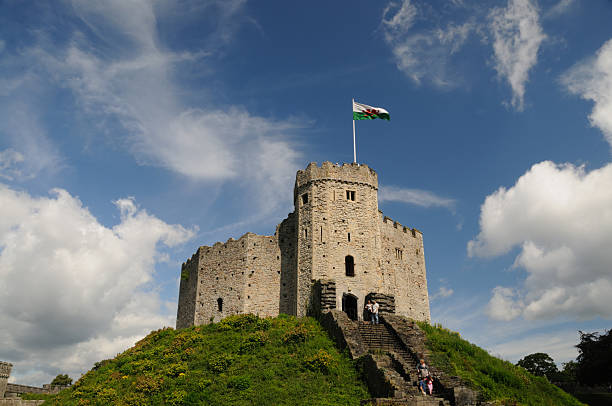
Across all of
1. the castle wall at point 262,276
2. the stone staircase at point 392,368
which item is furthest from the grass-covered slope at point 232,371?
the castle wall at point 262,276

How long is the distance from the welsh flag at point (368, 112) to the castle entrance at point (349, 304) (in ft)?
49.1

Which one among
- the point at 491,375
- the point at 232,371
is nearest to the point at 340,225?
the point at 232,371

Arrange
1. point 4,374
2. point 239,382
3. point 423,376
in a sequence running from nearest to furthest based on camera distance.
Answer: point 423,376, point 239,382, point 4,374

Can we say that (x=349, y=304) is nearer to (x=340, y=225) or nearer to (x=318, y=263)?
(x=318, y=263)

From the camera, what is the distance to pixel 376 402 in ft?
54.7

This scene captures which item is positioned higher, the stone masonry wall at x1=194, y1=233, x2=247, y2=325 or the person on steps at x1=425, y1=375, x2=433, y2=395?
the stone masonry wall at x1=194, y1=233, x2=247, y2=325

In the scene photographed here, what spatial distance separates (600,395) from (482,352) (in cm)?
2757

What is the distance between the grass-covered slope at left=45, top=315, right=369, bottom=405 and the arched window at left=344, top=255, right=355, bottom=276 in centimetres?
664

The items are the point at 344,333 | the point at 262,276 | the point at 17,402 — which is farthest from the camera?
the point at 262,276

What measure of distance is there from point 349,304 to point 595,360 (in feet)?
79.5

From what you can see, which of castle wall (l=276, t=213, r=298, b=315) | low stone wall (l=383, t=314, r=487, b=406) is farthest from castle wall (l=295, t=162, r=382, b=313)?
low stone wall (l=383, t=314, r=487, b=406)

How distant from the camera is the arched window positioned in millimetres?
34750

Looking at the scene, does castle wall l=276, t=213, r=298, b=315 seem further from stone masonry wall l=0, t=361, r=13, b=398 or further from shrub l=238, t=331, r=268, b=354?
stone masonry wall l=0, t=361, r=13, b=398

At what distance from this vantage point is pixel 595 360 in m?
40.6
